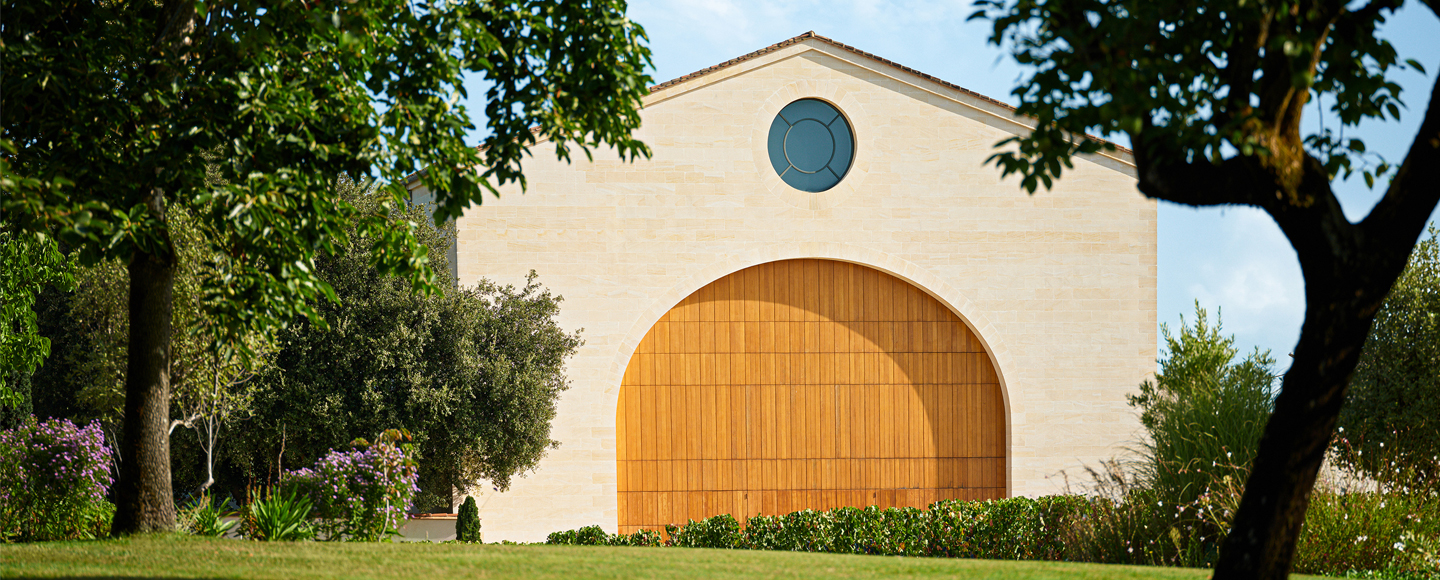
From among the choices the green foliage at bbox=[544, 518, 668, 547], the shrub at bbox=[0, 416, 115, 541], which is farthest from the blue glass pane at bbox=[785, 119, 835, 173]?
the shrub at bbox=[0, 416, 115, 541]

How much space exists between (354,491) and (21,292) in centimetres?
683

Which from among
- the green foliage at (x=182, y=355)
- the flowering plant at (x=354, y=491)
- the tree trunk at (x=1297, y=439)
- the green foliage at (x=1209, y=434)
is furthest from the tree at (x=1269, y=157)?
the green foliage at (x=182, y=355)

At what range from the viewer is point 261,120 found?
288 inches

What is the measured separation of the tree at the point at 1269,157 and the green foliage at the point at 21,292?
12837mm

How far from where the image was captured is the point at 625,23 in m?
7.81

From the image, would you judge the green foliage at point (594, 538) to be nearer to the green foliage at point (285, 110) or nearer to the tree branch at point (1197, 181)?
the green foliage at point (285, 110)

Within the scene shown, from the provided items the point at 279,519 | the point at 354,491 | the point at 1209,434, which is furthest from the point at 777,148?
the point at 279,519

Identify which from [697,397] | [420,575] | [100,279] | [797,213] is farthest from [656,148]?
[420,575]

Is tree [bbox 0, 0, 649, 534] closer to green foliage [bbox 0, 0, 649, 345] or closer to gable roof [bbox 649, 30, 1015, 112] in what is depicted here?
green foliage [bbox 0, 0, 649, 345]

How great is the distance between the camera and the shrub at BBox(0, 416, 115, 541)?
9609 mm

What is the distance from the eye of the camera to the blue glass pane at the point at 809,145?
1739cm

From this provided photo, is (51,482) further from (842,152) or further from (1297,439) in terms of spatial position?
(842,152)

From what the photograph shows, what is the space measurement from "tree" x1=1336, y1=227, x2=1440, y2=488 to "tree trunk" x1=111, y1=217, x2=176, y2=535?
12483 mm

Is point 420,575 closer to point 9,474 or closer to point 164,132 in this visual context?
point 164,132
